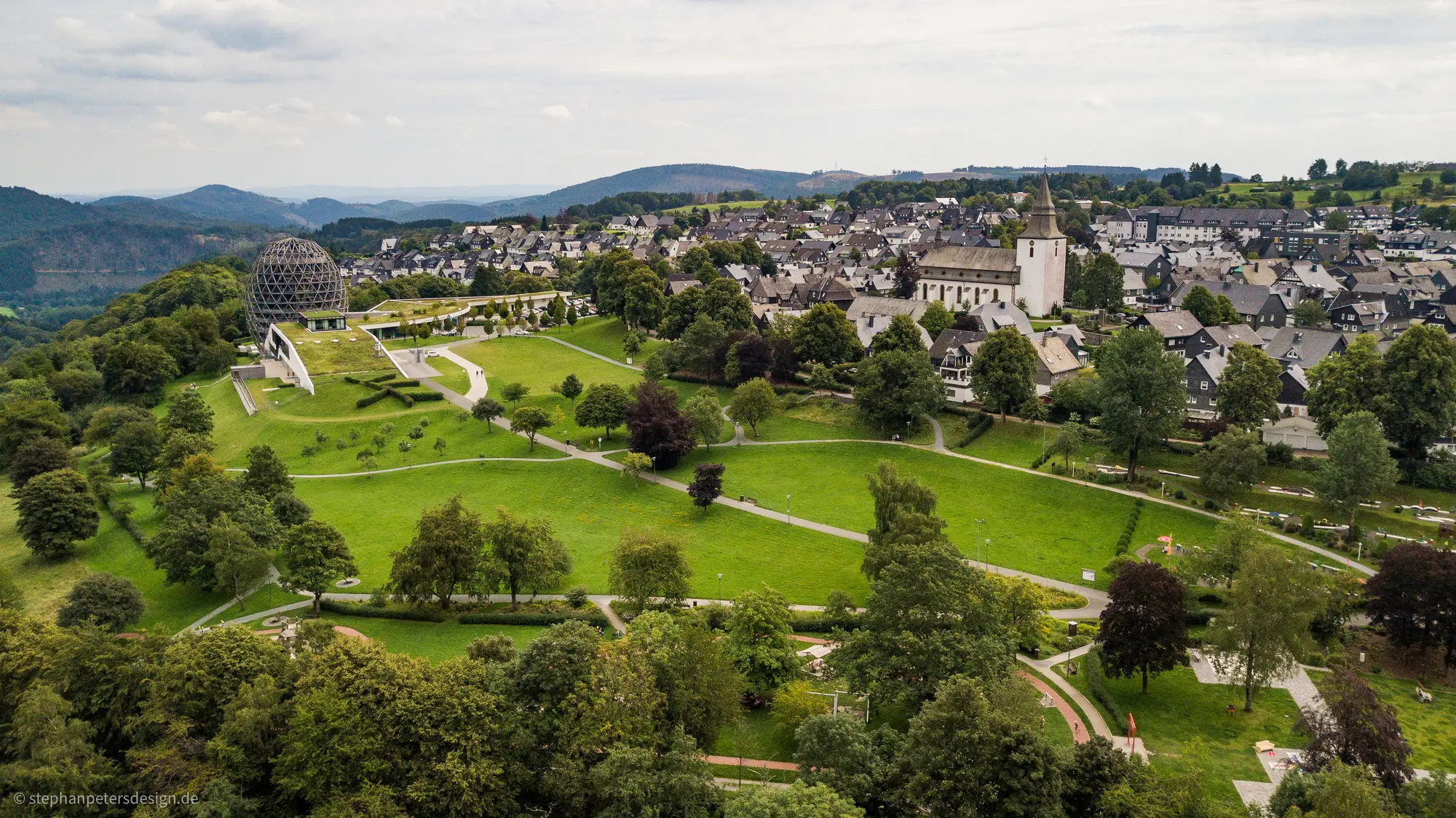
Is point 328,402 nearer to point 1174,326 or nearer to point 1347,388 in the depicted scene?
point 1174,326

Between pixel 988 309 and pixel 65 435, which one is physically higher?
pixel 988 309

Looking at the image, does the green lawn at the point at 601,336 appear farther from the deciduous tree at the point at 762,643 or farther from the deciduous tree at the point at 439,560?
the deciduous tree at the point at 762,643

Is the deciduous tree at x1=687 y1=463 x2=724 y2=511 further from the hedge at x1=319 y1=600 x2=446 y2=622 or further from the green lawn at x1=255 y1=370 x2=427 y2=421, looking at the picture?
the green lawn at x1=255 y1=370 x2=427 y2=421

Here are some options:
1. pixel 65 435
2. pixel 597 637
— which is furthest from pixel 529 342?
pixel 597 637

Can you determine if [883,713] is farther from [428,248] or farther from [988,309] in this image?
[428,248]

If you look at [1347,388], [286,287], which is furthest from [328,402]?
[1347,388]

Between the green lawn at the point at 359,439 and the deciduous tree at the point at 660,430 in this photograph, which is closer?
the deciduous tree at the point at 660,430

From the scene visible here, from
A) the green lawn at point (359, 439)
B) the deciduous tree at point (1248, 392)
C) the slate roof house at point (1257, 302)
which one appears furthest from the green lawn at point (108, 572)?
the slate roof house at point (1257, 302)
